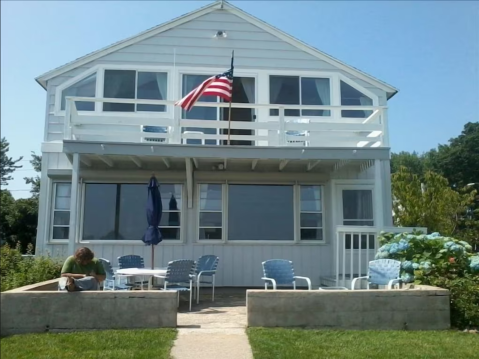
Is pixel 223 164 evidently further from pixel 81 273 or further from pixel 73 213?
pixel 81 273

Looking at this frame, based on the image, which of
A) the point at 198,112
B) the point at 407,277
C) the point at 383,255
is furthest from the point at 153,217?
the point at 407,277

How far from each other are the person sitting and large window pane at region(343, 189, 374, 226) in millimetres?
6588

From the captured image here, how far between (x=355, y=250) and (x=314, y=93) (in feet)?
14.0

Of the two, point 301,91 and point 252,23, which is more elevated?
point 252,23

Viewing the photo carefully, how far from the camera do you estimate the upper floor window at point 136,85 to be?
12.3 metres

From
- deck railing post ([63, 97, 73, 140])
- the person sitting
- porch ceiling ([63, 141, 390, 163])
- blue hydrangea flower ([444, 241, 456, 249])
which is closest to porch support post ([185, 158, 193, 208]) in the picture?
porch ceiling ([63, 141, 390, 163])

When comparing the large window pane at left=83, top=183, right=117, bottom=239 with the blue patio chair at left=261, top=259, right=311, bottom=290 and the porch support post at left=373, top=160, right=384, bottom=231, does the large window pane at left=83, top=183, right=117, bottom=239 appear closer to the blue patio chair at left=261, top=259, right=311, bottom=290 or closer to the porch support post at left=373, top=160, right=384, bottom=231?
the blue patio chair at left=261, top=259, right=311, bottom=290

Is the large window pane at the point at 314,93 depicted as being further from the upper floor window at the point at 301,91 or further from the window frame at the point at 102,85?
the window frame at the point at 102,85

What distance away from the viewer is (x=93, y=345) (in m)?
5.77

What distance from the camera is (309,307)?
679 cm

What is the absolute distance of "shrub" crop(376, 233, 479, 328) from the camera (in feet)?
23.1

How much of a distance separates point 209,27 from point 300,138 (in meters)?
Answer: 4.17

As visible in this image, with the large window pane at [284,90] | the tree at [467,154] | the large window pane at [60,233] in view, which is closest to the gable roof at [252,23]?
the large window pane at [284,90]

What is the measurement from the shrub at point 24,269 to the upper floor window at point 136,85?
4590 mm
